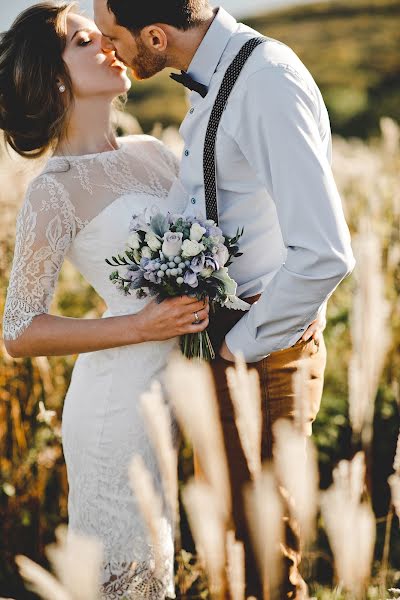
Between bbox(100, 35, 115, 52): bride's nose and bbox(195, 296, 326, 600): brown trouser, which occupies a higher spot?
bbox(100, 35, 115, 52): bride's nose

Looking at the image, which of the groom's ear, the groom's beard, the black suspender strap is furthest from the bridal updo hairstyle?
the black suspender strap

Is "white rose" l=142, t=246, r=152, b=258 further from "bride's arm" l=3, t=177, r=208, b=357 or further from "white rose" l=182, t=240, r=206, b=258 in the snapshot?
"bride's arm" l=3, t=177, r=208, b=357

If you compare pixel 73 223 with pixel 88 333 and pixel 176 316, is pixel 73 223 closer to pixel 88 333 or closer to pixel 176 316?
pixel 88 333

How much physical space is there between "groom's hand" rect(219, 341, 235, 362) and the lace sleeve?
2.60 ft

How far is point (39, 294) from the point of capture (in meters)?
2.83

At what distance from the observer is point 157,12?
250cm

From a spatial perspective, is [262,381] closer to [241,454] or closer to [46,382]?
[241,454]

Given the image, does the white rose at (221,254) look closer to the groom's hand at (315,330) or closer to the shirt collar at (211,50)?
the groom's hand at (315,330)

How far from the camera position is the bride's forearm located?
109 inches

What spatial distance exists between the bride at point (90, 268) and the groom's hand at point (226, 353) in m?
0.13

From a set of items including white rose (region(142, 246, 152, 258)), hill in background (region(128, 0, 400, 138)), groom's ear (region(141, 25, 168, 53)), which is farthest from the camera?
hill in background (region(128, 0, 400, 138))

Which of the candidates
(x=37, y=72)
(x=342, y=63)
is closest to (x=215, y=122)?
(x=37, y=72)

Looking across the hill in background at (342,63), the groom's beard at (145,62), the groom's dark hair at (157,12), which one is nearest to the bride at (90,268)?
the groom's beard at (145,62)

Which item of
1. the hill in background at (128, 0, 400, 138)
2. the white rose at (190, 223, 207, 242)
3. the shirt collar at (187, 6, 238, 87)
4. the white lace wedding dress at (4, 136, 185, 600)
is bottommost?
the hill in background at (128, 0, 400, 138)
